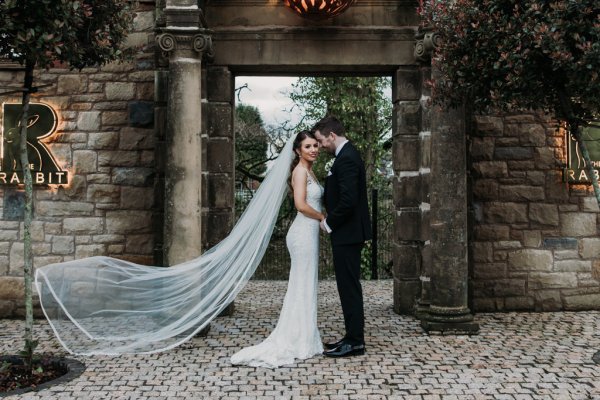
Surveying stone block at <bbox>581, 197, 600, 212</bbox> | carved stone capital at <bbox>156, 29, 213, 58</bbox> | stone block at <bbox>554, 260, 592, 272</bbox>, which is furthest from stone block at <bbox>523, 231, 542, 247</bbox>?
carved stone capital at <bbox>156, 29, 213, 58</bbox>

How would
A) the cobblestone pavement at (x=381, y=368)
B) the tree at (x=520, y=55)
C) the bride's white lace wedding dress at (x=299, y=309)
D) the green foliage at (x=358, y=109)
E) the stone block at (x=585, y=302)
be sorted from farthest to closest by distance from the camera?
1. the green foliage at (x=358, y=109)
2. the stone block at (x=585, y=302)
3. the bride's white lace wedding dress at (x=299, y=309)
4. the tree at (x=520, y=55)
5. the cobblestone pavement at (x=381, y=368)

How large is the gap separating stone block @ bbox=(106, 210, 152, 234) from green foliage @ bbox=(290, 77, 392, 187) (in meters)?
5.70

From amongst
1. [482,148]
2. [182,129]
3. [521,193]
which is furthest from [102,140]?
[521,193]

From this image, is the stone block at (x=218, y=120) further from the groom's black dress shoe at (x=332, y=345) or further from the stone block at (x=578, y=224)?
the stone block at (x=578, y=224)

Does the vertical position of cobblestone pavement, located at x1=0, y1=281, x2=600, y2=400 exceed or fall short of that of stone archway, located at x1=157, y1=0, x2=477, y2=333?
it falls short

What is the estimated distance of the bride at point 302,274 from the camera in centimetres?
535

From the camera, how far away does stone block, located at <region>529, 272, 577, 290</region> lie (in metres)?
7.33

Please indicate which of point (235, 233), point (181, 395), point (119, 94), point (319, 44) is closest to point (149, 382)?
point (181, 395)

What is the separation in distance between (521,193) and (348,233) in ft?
9.80

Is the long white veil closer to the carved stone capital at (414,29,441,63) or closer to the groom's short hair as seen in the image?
the groom's short hair

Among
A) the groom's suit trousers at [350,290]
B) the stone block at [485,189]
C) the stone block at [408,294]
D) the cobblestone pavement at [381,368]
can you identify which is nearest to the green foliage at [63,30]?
the cobblestone pavement at [381,368]

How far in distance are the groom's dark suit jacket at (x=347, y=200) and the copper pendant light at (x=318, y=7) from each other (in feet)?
6.33

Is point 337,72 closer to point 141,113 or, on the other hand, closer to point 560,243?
point 141,113

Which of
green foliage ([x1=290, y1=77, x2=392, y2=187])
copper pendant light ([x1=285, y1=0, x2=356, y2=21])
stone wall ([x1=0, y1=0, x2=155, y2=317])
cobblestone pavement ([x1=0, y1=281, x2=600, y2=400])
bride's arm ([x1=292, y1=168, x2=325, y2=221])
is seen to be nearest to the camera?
cobblestone pavement ([x1=0, y1=281, x2=600, y2=400])
